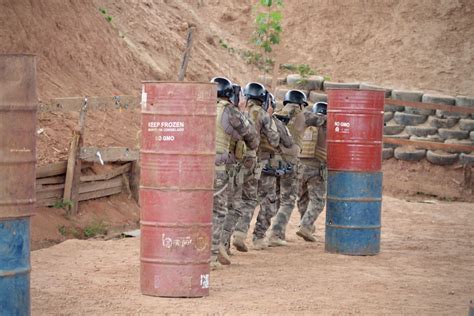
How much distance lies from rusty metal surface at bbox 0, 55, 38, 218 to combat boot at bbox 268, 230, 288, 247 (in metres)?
6.94

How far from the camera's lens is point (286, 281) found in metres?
11.1

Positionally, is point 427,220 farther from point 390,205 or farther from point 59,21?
point 59,21

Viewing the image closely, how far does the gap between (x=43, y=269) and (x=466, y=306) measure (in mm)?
4361

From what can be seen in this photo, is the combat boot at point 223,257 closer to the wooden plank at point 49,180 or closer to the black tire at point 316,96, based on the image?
the wooden plank at point 49,180

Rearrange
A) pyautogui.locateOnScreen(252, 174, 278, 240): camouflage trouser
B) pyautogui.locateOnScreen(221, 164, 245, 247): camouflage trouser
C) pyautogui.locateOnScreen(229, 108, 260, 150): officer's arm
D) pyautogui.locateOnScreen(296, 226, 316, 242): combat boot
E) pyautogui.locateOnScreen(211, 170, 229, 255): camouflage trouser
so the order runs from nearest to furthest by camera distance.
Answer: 1. pyautogui.locateOnScreen(211, 170, 229, 255): camouflage trouser
2. pyautogui.locateOnScreen(229, 108, 260, 150): officer's arm
3. pyautogui.locateOnScreen(221, 164, 245, 247): camouflage trouser
4. pyautogui.locateOnScreen(252, 174, 278, 240): camouflage trouser
5. pyautogui.locateOnScreen(296, 226, 316, 242): combat boot

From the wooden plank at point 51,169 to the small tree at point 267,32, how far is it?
10090 mm

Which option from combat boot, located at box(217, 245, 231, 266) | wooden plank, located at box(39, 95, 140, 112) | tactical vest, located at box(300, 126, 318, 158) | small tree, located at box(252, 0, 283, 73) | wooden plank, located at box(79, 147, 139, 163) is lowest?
combat boot, located at box(217, 245, 231, 266)

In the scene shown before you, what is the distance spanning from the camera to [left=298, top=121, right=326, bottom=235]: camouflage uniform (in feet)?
47.2

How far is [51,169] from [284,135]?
3163mm

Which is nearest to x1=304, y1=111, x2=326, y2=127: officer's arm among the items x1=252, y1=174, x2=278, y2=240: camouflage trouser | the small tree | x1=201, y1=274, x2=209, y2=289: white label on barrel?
x1=252, y1=174, x2=278, y2=240: camouflage trouser

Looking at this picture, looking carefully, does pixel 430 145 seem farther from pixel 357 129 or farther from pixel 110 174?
pixel 357 129

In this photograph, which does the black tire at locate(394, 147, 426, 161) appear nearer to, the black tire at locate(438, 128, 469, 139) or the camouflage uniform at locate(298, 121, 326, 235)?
the black tire at locate(438, 128, 469, 139)

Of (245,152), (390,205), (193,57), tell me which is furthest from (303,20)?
(245,152)

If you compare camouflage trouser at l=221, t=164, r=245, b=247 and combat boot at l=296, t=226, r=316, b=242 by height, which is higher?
camouflage trouser at l=221, t=164, r=245, b=247
